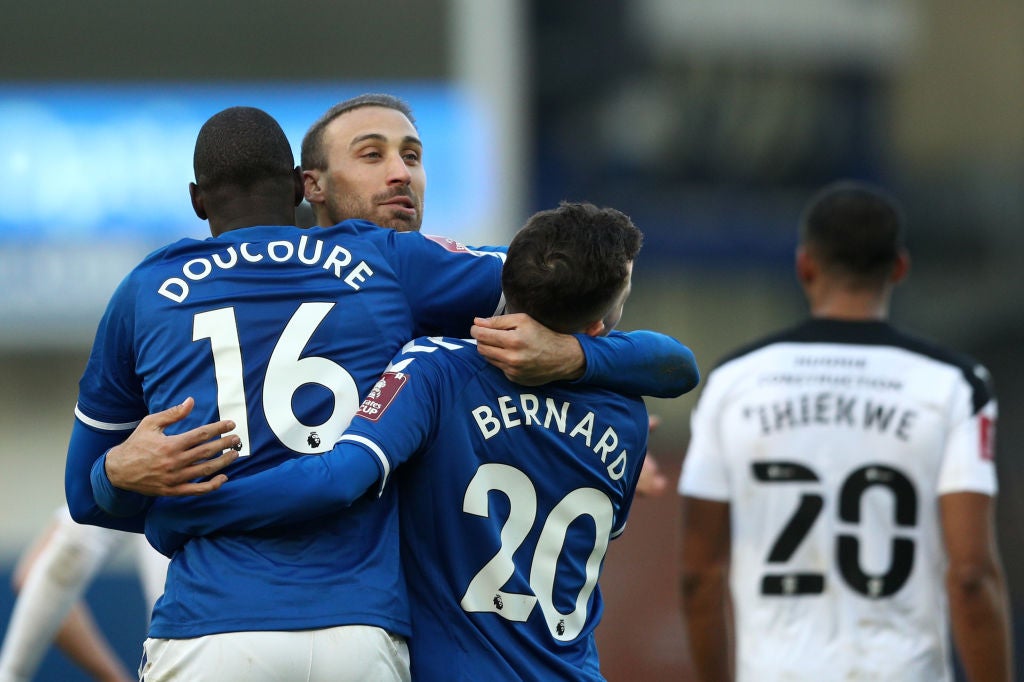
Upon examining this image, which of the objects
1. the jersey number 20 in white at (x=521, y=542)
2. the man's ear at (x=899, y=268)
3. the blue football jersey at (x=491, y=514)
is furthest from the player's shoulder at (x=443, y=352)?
the man's ear at (x=899, y=268)

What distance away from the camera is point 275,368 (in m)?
3.32

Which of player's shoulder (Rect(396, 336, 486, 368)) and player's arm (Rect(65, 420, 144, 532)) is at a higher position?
player's shoulder (Rect(396, 336, 486, 368))

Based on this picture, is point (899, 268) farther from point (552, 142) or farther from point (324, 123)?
point (552, 142)

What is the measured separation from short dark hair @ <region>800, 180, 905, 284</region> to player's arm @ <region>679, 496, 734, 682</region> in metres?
0.84

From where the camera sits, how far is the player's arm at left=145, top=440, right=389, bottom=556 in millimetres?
3119

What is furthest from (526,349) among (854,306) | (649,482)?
(854,306)

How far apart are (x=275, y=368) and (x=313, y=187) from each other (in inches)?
35.6

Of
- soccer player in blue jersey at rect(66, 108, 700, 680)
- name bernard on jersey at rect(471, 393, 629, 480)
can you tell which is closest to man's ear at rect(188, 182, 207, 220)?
soccer player in blue jersey at rect(66, 108, 700, 680)

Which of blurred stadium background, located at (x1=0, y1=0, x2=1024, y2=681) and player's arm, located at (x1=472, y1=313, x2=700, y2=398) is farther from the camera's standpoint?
blurred stadium background, located at (x1=0, y1=0, x2=1024, y2=681)

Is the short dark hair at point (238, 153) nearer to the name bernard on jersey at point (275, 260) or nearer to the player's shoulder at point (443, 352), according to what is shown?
the name bernard on jersey at point (275, 260)

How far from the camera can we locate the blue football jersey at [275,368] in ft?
10.6

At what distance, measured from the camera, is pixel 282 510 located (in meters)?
3.15

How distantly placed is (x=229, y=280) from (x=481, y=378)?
23.5 inches

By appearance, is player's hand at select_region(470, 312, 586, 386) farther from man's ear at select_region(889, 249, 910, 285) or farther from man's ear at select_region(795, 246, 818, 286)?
man's ear at select_region(889, 249, 910, 285)
